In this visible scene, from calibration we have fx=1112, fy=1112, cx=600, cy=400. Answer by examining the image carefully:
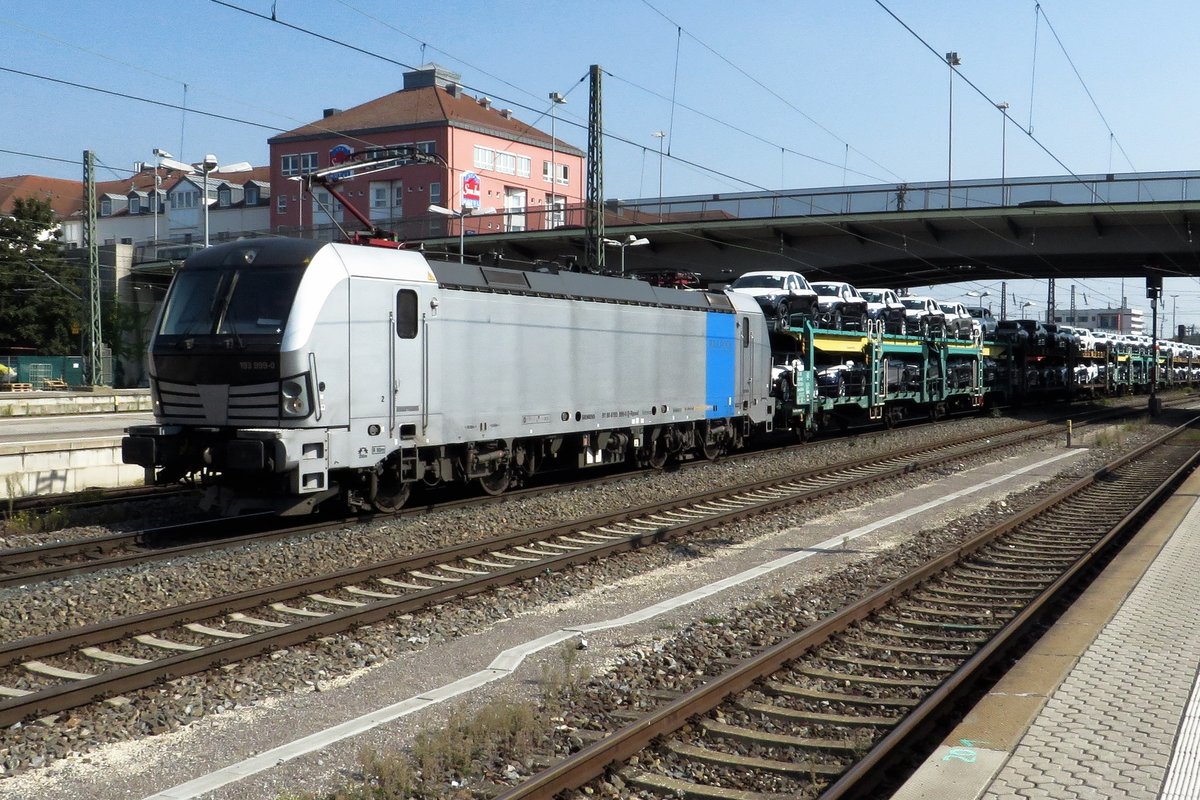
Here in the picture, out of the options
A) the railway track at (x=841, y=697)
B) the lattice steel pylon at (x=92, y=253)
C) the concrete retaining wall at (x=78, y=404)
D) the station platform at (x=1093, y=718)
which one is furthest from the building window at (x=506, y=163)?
the station platform at (x=1093, y=718)

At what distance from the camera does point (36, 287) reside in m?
53.9

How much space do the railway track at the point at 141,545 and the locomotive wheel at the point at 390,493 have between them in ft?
0.71

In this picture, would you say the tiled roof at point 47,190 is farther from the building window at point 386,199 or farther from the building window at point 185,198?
the building window at point 386,199

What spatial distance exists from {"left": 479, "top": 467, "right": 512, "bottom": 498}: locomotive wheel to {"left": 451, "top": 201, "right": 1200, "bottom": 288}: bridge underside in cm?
1967

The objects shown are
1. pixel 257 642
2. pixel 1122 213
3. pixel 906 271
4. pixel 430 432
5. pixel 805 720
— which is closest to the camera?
pixel 805 720

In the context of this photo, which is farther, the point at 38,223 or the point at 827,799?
the point at 38,223

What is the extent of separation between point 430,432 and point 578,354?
11.5 feet

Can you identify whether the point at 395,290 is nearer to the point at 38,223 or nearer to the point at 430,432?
the point at 430,432

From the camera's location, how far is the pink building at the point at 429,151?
65250 mm

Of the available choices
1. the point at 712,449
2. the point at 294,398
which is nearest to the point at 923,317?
the point at 712,449

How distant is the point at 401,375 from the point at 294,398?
62.5 inches

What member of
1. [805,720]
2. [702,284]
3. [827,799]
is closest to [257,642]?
[805,720]

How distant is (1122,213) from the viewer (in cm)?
3500

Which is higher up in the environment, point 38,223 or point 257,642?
point 38,223
